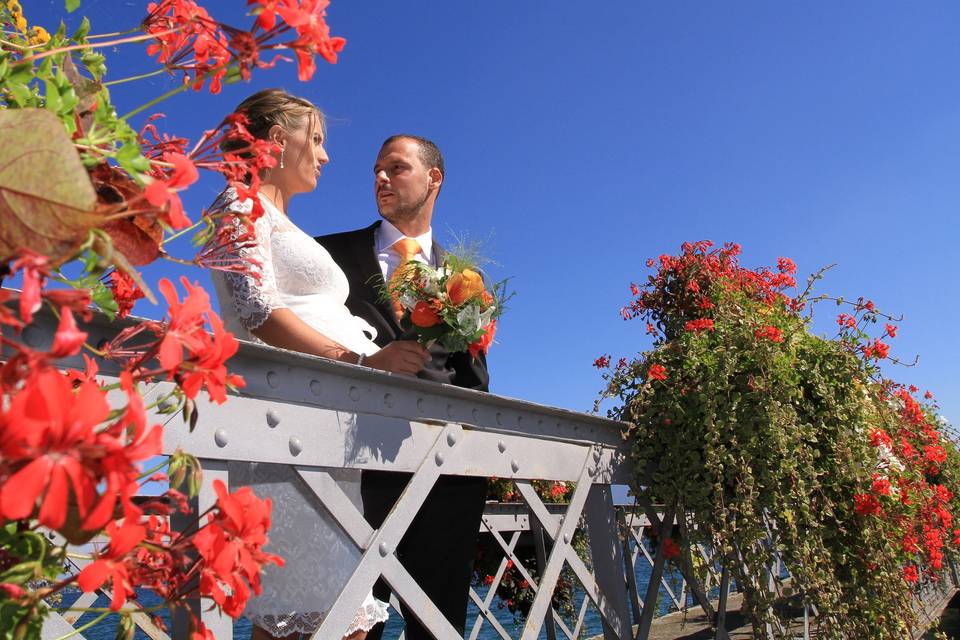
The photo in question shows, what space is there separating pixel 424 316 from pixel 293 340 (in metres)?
0.38

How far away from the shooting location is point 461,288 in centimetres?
213

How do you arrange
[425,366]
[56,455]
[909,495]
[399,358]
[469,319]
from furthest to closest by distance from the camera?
1. [909,495]
2. [425,366]
3. [469,319]
4. [399,358]
5. [56,455]

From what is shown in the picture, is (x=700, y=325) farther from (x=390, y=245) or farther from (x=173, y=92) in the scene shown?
(x=173, y=92)

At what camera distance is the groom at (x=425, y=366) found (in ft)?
7.94

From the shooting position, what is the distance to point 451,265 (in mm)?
2209

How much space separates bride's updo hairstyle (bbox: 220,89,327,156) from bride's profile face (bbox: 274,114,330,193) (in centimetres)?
2

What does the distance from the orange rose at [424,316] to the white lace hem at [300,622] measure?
0.76m

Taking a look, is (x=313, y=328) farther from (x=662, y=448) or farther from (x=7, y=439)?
(x=662, y=448)

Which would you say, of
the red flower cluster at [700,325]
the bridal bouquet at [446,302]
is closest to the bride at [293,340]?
the bridal bouquet at [446,302]

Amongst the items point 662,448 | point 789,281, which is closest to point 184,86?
point 662,448

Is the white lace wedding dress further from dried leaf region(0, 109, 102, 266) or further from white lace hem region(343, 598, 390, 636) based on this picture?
dried leaf region(0, 109, 102, 266)

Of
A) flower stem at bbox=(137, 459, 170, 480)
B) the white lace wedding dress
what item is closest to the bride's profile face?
the white lace wedding dress

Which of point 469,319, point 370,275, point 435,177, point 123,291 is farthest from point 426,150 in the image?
point 123,291

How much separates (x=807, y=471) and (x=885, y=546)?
0.56 m
